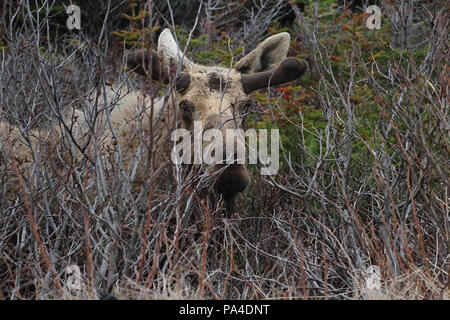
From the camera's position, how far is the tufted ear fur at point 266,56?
245 inches

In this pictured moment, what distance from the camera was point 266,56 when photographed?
6.31 m

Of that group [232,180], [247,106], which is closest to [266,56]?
[247,106]

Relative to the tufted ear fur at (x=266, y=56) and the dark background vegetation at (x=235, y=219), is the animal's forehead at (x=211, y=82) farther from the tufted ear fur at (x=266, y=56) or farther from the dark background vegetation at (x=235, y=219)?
the dark background vegetation at (x=235, y=219)

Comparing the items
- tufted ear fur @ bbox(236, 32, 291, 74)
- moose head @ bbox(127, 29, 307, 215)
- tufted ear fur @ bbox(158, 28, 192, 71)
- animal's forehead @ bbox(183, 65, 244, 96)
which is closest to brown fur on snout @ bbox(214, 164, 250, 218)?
moose head @ bbox(127, 29, 307, 215)

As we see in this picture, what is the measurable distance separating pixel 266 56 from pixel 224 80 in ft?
2.56

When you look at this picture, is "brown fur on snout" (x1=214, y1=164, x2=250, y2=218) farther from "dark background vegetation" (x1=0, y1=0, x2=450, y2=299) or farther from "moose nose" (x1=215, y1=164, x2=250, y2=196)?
"dark background vegetation" (x1=0, y1=0, x2=450, y2=299)

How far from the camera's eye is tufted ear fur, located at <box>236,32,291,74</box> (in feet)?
20.4

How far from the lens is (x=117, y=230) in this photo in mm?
3787

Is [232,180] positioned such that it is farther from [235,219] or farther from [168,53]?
[168,53]

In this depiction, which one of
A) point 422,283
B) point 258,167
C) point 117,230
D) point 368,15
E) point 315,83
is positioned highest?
point 368,15

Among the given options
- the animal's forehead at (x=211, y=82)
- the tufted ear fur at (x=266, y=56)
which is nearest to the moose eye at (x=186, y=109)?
the animal's forehead at (x=211, y=82)
